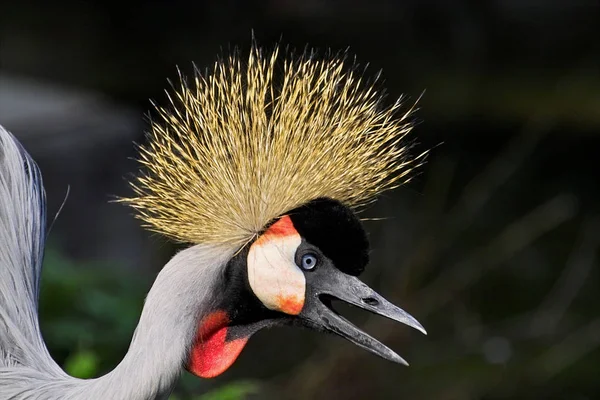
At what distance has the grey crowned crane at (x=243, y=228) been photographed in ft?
5.31

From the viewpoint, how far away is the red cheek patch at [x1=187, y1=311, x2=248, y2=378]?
65.6 inches

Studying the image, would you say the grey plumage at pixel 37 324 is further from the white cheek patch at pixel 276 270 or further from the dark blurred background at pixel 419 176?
the dark blurred background at pixel 419 176

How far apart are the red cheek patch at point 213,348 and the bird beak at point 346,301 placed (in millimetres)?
124

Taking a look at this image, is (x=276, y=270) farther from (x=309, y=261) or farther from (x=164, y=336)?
(x=164, y=336)

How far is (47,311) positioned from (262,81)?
1.56 metres

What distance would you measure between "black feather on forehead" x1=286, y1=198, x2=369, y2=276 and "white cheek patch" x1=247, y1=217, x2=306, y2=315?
2cm

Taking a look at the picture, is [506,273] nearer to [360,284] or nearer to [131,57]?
[131,57]

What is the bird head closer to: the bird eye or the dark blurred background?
the bird eye

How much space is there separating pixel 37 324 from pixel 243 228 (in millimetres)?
430

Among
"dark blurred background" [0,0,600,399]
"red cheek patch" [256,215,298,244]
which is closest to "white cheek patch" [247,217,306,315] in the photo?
"red cheek patch" [256,215,298,244]

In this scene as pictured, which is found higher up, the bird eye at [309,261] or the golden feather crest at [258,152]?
the golden feather crest at [258,152]

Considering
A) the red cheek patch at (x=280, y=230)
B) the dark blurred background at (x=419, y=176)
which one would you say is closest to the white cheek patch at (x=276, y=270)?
the red cheek patch at (x=280, y=230)

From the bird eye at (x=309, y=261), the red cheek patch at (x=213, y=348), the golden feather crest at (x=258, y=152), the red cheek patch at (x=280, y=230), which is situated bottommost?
the red cheek patch at (x=213, y=348)

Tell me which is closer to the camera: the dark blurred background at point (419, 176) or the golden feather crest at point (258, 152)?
the golden feather crest at point (258, 152)
